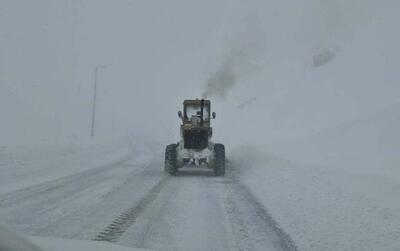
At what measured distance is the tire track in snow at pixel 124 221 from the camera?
865cm

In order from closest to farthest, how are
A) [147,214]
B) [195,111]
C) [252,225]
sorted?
1. [252,225]
2. [147,214]
3. [195,111]

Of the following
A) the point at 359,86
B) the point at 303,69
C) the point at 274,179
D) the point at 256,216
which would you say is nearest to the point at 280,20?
the point at 303,69

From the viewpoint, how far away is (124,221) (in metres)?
10.2

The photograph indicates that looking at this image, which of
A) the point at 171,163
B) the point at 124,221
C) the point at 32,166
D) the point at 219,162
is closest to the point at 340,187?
the point at 124,221

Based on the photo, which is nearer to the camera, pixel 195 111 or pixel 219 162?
pixel 219 162

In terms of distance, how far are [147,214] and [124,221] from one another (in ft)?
3.33

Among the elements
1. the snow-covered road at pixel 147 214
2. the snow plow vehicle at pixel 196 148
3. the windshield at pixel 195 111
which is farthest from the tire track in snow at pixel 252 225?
the windshield at pixel 195 111

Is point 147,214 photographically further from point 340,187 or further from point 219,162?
point 219,162

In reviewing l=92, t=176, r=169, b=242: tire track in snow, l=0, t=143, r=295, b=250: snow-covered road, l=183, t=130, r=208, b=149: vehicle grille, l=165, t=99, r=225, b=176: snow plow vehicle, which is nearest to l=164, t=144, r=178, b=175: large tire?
l=165, t=99, r=225, b=176: snow plow vehicle

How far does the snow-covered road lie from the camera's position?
8.70 metres

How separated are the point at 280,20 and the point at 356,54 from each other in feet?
137

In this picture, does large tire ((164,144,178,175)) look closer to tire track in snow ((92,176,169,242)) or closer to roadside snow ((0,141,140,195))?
roadside snow ((0,141,140,195))

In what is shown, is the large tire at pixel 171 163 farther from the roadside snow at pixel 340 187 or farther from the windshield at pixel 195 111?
the roadside snow at pixel 340 187

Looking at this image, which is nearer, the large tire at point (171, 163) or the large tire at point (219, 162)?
the large tire at point (219, 162)
